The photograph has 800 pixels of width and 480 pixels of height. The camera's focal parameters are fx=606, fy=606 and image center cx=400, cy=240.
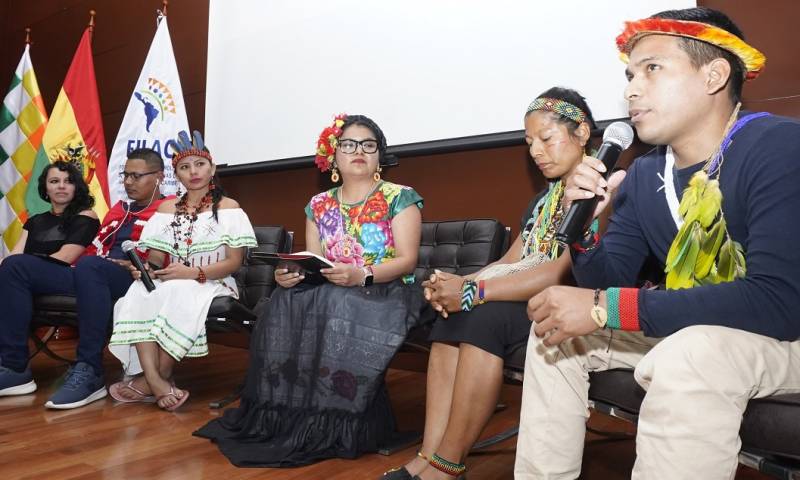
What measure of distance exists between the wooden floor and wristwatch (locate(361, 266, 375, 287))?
588 mm

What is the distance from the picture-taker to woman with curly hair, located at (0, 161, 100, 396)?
2781 mm

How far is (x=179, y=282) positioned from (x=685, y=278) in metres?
2.12

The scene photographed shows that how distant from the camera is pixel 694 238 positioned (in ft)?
3.77

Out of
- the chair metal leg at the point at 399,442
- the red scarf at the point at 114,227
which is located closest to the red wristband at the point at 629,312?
the chair metal leg at the point at 399,442

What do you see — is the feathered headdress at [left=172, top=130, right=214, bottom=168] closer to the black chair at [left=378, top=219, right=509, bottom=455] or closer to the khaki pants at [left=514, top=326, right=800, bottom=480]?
the black chair at [left=378, top=219, right=509, bottom=455]

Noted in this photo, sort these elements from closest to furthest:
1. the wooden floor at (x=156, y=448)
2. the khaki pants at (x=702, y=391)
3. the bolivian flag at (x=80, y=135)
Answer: the khaki pants at (x=702, y=391) → the wooden floor at (x=156, y=448) → the bolivian flag at (x=80, y=135)

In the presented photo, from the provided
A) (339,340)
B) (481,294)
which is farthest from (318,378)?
(481,294)

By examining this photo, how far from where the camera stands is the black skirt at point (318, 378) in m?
1.97

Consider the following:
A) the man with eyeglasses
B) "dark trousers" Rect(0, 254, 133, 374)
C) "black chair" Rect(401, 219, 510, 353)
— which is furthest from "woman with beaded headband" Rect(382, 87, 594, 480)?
"dark trousers" Rect(0, 254, 133, 374)

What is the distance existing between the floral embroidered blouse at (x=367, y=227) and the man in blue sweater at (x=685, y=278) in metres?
1.03

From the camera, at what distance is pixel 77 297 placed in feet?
9.22

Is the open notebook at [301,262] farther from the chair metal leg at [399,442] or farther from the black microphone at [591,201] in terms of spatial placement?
the black microphone at [591,201]

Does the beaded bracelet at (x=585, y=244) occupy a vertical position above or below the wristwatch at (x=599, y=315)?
above

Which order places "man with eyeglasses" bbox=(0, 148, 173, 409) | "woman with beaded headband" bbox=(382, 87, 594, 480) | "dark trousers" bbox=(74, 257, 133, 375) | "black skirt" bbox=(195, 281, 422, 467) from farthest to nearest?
"dark trousers" bbox=(74, 257, 133, 375)
"man with eyeglasses" bbox=(0, 148, 173, 409)
"black skirt" bbox=(195, 281, 422, 467)
"woman with beaded headband" bbox=(382, 87, 594, 480)
